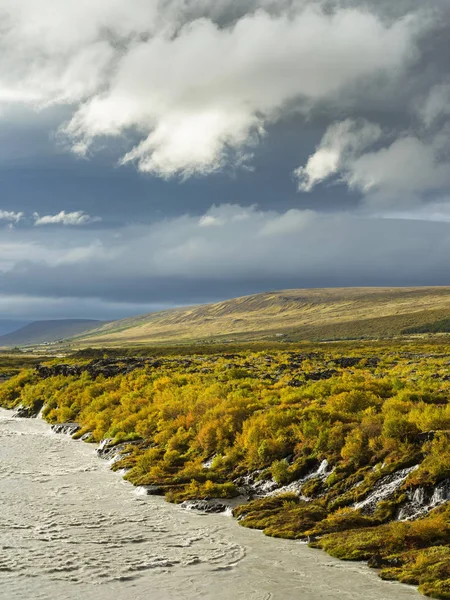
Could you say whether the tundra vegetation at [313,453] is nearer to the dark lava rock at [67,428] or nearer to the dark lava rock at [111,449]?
the dark lava rock at [111,449]

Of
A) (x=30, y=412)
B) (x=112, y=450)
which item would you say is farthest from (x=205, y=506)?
(x=30, y=412)

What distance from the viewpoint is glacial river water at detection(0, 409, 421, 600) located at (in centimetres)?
1639

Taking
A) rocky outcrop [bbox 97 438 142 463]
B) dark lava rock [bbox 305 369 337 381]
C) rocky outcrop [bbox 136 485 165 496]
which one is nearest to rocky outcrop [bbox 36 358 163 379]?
dark lava rock [bbox 305 369 337 381]

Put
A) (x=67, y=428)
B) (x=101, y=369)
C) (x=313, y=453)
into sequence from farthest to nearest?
(x=101, y=369), (x=67, y=428), (x=313, y=453)

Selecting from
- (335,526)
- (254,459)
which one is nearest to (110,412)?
(254,459)

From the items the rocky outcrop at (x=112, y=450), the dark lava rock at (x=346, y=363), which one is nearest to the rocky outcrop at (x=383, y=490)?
the rocky outcrop at (x=112, y=450)

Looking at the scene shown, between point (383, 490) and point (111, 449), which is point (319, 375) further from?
point (383, 490)

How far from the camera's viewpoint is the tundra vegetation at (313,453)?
1912 cm

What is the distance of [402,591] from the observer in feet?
53.2

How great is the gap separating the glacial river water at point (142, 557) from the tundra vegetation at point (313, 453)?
1267 mm

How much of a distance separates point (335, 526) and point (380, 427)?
6.58m

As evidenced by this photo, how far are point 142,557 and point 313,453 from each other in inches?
432

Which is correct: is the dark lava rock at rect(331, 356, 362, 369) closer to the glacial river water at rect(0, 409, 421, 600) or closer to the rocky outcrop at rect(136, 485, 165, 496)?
the rocky outcrop at rect(136, 485, 165, 496)

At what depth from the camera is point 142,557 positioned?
19.2m
